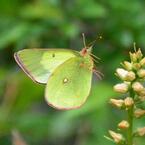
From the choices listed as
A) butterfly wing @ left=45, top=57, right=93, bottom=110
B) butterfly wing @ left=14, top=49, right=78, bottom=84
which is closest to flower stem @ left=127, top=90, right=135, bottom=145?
butterfly wing @ left=45, top=57, right=93, bottom=110

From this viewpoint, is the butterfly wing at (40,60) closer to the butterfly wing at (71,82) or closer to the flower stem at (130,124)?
the butterfly wing at (71,82)

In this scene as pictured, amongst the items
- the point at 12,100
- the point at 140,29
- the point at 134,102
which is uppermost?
the point at 134,102

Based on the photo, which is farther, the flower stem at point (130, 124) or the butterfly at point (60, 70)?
the butterfly at point (60, 70)

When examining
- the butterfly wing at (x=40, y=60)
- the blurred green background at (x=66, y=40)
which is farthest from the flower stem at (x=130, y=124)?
the blurred green background at (x=66, y=40)

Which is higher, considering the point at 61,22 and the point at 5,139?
the point at 61,22

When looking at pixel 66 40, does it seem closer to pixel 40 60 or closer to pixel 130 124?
pixel 40 60

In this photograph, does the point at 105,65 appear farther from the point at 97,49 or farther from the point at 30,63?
the point at 30,63

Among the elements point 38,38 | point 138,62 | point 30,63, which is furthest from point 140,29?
point 138,62
